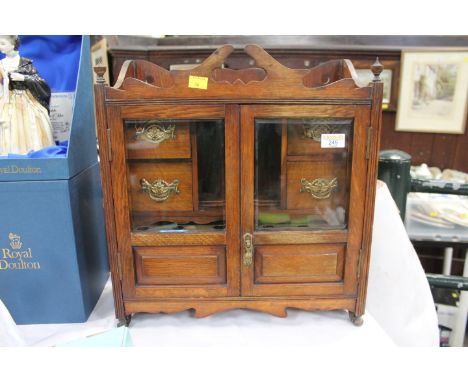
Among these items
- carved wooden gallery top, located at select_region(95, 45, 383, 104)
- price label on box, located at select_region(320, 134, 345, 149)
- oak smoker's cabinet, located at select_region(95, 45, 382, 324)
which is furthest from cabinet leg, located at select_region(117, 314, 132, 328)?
price label on box, located at select_region(320, 134, 345, 149)

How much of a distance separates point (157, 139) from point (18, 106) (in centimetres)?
36

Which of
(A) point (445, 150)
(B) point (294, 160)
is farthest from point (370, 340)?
(A) point (445, 150)

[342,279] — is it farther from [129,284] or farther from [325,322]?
[129,284]

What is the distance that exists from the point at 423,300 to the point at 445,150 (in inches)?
66.0

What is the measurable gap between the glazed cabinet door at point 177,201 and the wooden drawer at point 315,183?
0.48 ft

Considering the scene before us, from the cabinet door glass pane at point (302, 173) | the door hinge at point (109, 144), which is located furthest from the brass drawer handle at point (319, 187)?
the door hinge at point (109, 144)

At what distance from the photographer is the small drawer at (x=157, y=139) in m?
0.88

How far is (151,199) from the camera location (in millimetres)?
→ 946

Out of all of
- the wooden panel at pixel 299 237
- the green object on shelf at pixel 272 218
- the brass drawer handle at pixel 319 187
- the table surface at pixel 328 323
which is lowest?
the table surface at pixel 328 323

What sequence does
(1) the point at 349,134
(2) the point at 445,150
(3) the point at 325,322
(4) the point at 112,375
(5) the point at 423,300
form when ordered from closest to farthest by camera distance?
(4) the point at 112,375
(1) the point at 349,134
(3) the point at 325,322
(5) the point at 423,300
(2) the point at 445,150

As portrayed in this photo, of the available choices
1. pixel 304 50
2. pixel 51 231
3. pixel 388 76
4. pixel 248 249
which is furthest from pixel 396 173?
pixel 388 76

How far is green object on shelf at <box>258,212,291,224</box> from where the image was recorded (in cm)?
94

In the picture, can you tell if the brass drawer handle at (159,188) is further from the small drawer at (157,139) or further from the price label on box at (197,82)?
the price label on box at (197,82)

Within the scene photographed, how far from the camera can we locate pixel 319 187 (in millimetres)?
949
